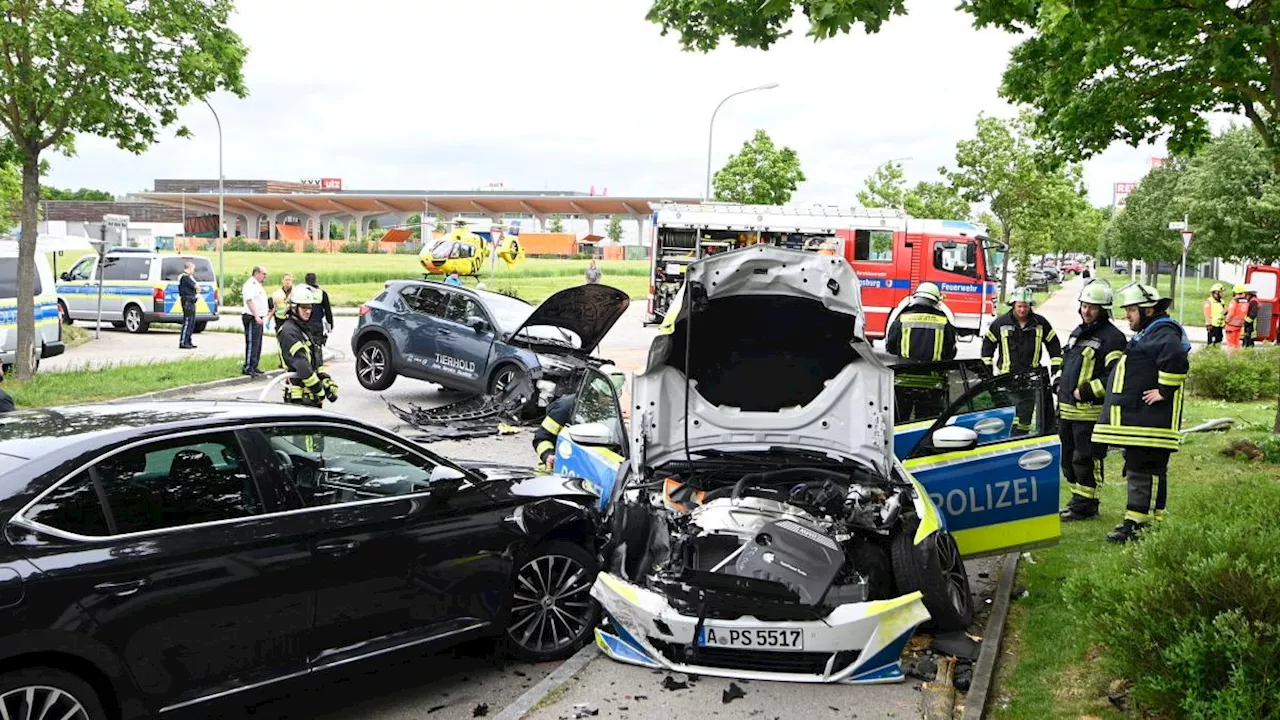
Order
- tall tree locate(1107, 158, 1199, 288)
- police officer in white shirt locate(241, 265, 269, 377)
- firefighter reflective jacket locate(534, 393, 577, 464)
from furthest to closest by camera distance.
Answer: tall tree locate(1107, 158, 1199, 288)
police officer in white shirt locate(241, 265, 269, 377)
firefighter reflective jacket locate(534, 393, 577, 464)

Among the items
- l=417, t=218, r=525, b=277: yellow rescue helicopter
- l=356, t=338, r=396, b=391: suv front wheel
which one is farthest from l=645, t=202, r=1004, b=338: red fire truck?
l=356, t=338, r=396, b=391: suv front wheel

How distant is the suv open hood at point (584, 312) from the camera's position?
957cm

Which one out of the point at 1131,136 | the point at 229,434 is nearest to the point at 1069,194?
the point at 1131,136

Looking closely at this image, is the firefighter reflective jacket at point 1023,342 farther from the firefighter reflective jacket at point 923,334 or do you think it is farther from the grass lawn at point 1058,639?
the grass lawn at point 1058,639

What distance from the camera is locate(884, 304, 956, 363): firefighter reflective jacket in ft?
33.6

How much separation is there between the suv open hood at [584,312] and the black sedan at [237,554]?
4.04 meters

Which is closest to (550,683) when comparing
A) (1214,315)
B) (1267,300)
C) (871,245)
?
(871,245)

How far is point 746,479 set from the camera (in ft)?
19.4

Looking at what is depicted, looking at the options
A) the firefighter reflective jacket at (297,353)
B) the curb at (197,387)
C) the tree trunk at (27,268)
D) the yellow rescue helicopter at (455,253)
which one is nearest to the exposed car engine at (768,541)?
the firefighter reflective jacket at (297,353)

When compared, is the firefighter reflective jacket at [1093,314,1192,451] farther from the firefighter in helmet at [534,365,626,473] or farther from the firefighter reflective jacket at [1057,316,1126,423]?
the firefighter in helmet at [534,365,626,473]

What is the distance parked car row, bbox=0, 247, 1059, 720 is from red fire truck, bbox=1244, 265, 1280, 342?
24.9 meters

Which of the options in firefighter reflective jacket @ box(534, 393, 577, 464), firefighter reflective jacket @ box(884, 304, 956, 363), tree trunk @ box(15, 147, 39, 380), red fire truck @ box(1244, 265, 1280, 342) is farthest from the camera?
red fire truck @ box(1244, 265, 1280, 342)

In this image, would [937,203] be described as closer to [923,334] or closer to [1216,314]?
[1216,314]

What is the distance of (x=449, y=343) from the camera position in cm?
1488
